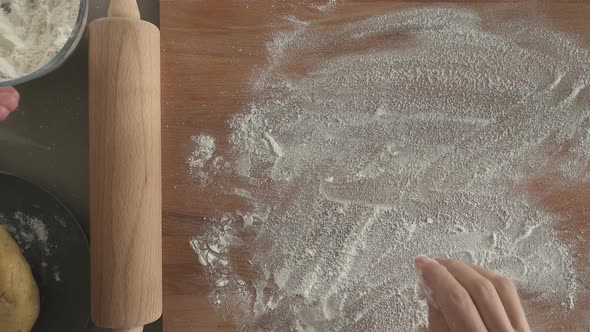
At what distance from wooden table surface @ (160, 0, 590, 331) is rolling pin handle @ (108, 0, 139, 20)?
0.22 feet

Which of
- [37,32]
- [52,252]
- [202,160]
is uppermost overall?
[37,32]

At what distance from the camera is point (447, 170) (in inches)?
30.8

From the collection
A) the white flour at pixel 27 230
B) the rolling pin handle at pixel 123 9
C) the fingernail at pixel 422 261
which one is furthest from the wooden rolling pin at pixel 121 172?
the fingernail at pixel 422 261

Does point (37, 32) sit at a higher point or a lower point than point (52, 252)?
higher

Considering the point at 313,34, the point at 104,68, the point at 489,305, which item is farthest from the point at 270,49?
the point at 489,305

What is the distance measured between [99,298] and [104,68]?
0.29 metres

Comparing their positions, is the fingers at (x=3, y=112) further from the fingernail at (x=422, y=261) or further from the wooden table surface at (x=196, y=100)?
the fingernail at (x=422, y=261)

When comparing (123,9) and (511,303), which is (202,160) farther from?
(511,303)

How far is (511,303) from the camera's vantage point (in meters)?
0.68

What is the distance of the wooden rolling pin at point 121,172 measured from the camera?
0.67m

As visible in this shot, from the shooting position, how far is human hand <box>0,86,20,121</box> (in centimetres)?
71

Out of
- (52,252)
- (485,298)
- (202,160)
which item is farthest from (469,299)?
(52,252)

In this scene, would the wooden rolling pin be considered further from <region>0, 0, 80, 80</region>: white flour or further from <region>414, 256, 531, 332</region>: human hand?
<region>414, 256, 531, 332</region>: human hand

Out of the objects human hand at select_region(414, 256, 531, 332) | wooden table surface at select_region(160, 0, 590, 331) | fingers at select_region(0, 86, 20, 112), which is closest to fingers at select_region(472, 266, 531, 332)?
human hand at select_region(414, 256, 531, 332)
